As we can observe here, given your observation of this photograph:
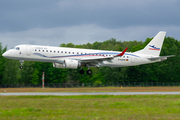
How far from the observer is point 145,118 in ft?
51.4

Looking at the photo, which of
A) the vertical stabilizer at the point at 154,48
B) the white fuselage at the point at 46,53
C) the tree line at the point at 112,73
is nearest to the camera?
the white fuselage at the point at 46,53

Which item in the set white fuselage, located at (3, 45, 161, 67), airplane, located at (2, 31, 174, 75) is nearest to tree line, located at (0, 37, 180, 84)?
airplane, located at (2, 31, 174, 75)

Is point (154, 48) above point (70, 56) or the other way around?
above

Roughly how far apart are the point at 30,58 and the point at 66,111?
21.9 meters

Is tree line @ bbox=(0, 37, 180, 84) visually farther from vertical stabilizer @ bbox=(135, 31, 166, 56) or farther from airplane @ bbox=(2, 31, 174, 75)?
airplane @ bbox=(2, 31, 174, 75)

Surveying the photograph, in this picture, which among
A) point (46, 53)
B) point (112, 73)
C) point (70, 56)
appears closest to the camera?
point (46, 53)

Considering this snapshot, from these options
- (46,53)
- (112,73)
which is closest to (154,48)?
(46,53)

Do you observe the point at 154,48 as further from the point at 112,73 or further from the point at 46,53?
the point at 112,73

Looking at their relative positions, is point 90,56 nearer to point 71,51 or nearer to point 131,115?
point 71,51

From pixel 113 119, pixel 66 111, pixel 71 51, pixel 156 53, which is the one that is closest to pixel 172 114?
pixel 113 119

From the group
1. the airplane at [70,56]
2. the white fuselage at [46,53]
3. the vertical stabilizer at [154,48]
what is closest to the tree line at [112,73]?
the vertical stabilizer at [154,48]

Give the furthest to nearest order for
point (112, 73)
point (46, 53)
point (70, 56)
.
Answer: point (112, 73), point (70, 56), point (46, 53)

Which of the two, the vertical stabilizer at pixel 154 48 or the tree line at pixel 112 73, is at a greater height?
the vertical stabilizer at pixel 154 48

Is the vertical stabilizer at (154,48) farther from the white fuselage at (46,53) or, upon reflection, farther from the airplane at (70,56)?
the white fuselage at (46,53)
